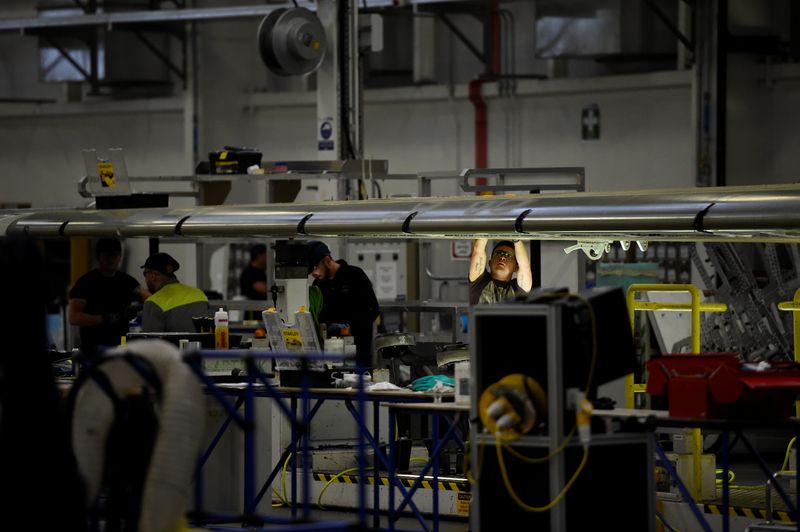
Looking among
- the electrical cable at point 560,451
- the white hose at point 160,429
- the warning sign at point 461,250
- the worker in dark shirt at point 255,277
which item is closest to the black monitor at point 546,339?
the electrical cable at point 560,451

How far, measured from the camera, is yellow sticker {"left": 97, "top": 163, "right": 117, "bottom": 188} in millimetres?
12148

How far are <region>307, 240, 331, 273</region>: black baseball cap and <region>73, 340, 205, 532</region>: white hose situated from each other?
15.4 ft

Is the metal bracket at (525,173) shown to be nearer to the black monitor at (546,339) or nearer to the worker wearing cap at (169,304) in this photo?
the worker wearing cap at (169,304)

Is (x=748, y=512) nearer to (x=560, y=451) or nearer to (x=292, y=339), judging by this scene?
(x=560, y=451)

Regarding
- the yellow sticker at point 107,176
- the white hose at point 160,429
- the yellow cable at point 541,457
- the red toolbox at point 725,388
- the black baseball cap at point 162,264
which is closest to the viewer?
the white hose at point 160,429

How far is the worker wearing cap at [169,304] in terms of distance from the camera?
1083 centimetres

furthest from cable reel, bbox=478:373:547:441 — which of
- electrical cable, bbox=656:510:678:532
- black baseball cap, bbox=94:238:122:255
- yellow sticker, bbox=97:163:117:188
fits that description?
yellow sticker, bbox=97:163:117:188

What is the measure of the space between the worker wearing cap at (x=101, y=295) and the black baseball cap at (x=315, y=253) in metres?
1.95

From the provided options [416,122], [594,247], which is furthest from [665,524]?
[416,122]

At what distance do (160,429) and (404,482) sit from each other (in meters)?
4.61

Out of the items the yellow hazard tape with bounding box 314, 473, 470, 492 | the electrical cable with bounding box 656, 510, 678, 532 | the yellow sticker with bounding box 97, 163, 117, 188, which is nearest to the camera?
the electrical cable with bounding box 656, 510, 678, 532

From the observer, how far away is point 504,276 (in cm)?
1015

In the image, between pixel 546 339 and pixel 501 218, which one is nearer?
pixel 546 339

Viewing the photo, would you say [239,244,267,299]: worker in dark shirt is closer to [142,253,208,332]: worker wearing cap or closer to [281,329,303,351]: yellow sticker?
[142,253,208,332]: worker wearing cap
